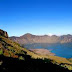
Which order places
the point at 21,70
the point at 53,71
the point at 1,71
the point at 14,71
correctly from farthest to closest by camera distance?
1. the point at 53,71
2. the point at 21,70
3. the point at 14,71
4. the point at 1,71

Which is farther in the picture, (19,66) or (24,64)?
(24,64)

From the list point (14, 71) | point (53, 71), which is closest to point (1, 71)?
point (14, 71)

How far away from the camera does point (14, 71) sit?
30.9ft

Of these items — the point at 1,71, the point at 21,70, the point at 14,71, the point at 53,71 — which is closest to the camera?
the point at 1,71

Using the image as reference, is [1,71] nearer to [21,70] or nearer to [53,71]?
[21,70]

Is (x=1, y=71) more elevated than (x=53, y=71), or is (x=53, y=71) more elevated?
(x=1, y=71)

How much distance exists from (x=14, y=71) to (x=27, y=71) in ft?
4.56

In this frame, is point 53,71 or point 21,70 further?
point 53,71

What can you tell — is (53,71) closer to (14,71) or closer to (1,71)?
(14,71)

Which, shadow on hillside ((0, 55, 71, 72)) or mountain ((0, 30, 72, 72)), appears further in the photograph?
mountain ((0, 30, 72, 72))

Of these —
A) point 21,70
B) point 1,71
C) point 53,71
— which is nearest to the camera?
point 1,71

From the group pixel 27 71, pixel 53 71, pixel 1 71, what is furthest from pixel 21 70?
pixel 53 71

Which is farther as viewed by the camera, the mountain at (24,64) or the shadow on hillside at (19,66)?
the mountain at (24,64)

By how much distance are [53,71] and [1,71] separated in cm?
734
